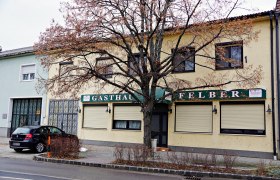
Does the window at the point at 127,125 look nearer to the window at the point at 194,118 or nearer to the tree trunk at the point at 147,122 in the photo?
the window at the point at 194,118

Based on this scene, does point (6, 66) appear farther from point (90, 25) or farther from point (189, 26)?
point (189, 26)

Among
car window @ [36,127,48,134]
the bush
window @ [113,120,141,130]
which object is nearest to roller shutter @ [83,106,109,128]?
window @ [113,120,141,130]

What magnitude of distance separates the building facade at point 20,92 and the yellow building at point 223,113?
25.2 ft

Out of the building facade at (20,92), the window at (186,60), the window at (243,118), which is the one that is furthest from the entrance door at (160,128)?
the building facade at (20,92)

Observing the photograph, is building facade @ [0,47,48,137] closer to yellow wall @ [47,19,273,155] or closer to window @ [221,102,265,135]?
yellow wall @ [47,19,273,155]

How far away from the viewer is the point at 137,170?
493 inches

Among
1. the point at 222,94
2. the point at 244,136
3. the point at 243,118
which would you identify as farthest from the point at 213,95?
the point at 244,136

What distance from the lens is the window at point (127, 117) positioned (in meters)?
21.0

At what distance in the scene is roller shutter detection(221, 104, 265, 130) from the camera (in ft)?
54.3

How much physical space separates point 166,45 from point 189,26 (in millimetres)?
4303

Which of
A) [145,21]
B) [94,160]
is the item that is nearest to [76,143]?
[94,160]

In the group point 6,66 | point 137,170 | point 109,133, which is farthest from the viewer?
point 6,66

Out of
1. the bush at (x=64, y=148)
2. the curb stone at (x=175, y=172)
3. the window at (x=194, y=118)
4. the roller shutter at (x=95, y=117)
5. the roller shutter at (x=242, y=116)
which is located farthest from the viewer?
the roller shutter at (x=95, y=117)

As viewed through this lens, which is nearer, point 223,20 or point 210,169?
point 210,169
